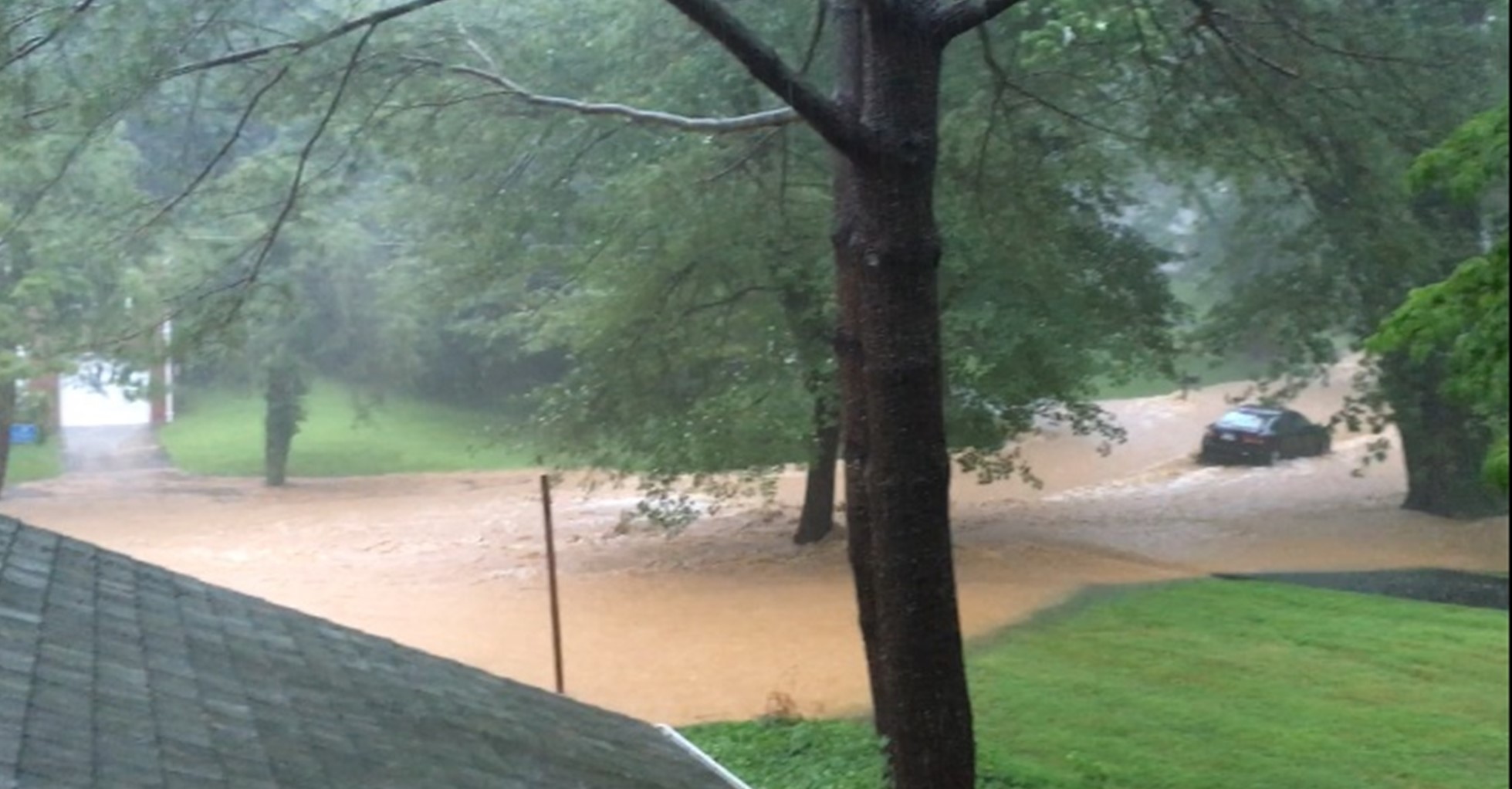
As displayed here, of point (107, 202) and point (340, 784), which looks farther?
point (107, 202)

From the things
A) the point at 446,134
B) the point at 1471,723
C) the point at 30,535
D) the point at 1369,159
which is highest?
the point at 446,134

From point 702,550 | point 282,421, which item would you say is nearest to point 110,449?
point 282,421

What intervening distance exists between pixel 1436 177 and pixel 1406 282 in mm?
11847

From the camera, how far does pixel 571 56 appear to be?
65.2ft

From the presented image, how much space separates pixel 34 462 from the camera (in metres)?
22.5

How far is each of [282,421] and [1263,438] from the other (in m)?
14.8

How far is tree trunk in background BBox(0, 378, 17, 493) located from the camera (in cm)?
2114

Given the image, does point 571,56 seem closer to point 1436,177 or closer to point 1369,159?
point 1369,159

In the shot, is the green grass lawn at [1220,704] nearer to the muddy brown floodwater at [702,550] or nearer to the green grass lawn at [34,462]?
the muddy brown floodwater at [702,550]

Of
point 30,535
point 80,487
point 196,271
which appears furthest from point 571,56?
point 30,535

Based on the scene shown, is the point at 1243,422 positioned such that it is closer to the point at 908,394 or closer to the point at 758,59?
the point at 908,394

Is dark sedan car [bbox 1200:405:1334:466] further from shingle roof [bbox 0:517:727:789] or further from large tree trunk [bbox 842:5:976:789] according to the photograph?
shingle roof [bbox 0:517:727:789]

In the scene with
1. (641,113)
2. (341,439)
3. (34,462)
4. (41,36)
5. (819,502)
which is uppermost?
(641,113)

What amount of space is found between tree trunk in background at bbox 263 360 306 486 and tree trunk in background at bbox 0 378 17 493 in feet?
15.4
